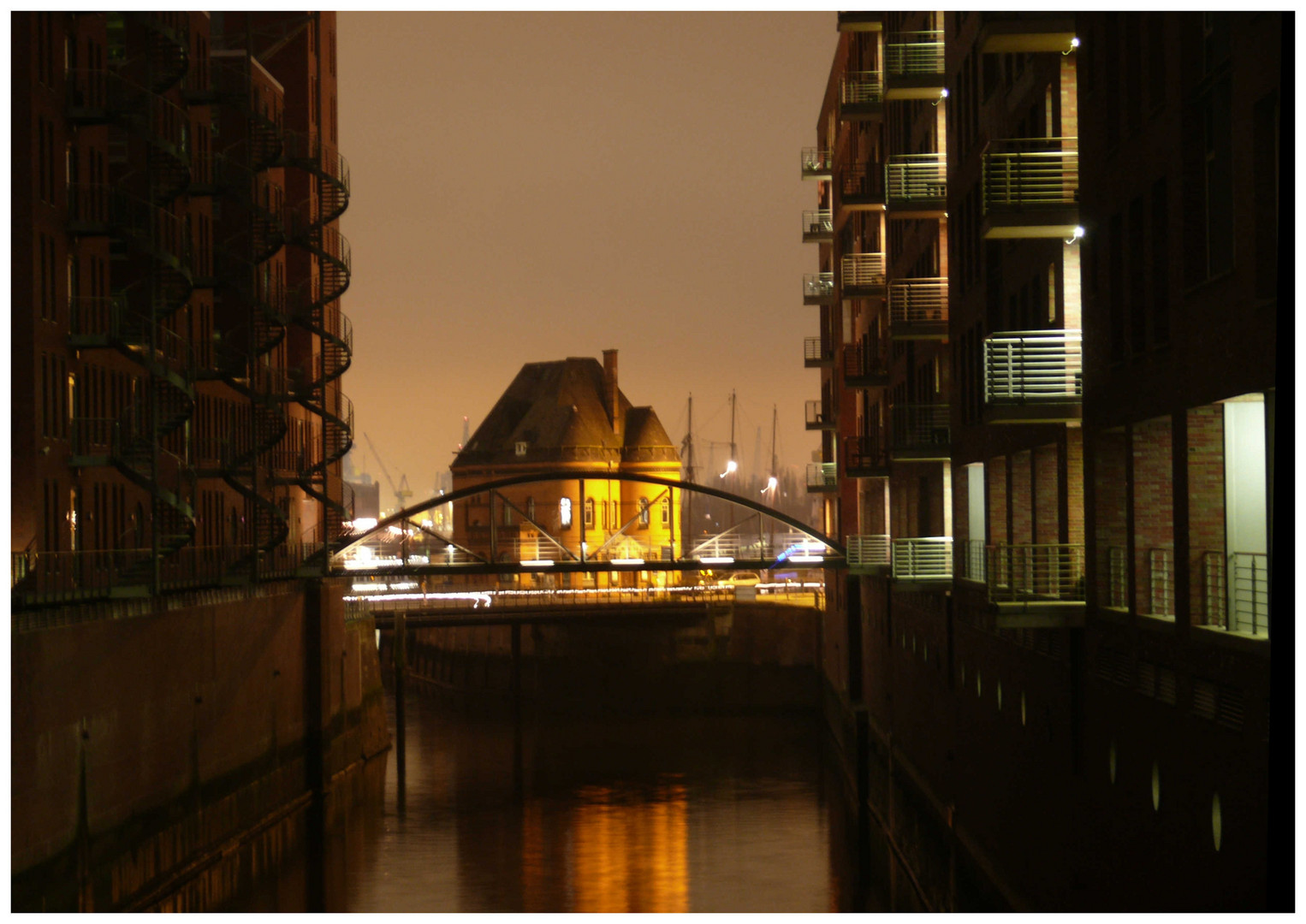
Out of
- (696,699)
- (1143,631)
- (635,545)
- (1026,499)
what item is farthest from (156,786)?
(635,545)

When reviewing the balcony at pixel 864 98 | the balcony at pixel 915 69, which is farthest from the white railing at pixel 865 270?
the balcony at pixel 915 69

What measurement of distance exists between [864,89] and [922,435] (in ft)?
41.6

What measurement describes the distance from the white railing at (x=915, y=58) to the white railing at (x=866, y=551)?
10442 mm

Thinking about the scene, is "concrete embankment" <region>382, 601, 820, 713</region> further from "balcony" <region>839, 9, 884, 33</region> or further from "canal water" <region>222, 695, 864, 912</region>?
"balcony" <region>839, 9, 884, 33</region>

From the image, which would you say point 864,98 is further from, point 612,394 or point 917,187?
point 612,394

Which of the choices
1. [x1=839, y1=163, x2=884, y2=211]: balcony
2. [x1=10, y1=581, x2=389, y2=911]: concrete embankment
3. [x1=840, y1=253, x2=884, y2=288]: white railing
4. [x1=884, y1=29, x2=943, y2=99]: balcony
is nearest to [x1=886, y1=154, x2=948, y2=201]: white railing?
[x1=884, y1=29, x2=943, y2=99]: balcony

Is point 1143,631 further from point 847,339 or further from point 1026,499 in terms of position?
point 847,339

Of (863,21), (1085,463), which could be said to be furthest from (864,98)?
(1085,463)

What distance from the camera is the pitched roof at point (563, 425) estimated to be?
8512cm

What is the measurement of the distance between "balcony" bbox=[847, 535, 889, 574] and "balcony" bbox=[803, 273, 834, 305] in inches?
620

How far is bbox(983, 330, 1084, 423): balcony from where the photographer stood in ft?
62.5

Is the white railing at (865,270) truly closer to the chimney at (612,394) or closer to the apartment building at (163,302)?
the apartment building at (163,302)

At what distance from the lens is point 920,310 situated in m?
31.8

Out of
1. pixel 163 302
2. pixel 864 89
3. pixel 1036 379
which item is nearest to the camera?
pixel 1036 379
